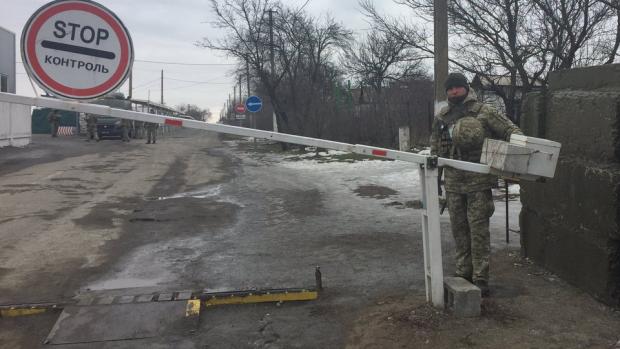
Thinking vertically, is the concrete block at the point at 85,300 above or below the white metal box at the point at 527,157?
below

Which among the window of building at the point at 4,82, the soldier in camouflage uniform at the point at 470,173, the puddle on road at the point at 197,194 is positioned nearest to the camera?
the soldier in camouflage uniform at the point at 470,173

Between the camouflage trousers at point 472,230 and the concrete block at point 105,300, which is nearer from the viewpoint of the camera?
the camouflage trousers at point 472,230

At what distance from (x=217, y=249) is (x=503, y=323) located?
3960 millimetres

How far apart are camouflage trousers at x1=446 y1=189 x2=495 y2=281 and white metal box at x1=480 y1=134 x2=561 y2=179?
68cm

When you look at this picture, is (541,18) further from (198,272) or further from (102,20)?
(102,20)

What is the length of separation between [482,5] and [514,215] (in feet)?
29.7

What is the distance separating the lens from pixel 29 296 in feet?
17.3

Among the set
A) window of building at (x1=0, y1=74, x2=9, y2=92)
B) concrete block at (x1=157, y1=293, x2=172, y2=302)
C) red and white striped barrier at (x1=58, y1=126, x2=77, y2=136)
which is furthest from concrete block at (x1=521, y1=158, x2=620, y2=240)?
red and white striped barrier at (x1=58, y1=126, x2=77, y2=136)

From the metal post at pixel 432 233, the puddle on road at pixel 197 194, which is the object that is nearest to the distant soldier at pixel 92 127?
the puddle on road at pixel 197 194

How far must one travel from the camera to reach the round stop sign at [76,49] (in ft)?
12.1

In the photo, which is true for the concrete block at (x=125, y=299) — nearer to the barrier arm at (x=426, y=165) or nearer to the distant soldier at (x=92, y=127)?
the barrier arm at (x=426, y=165)

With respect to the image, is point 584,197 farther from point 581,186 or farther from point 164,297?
point 164,297

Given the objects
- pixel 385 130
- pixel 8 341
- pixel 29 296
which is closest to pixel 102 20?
pixel 8 341

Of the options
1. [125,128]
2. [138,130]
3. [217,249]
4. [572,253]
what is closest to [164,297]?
[217,249]
